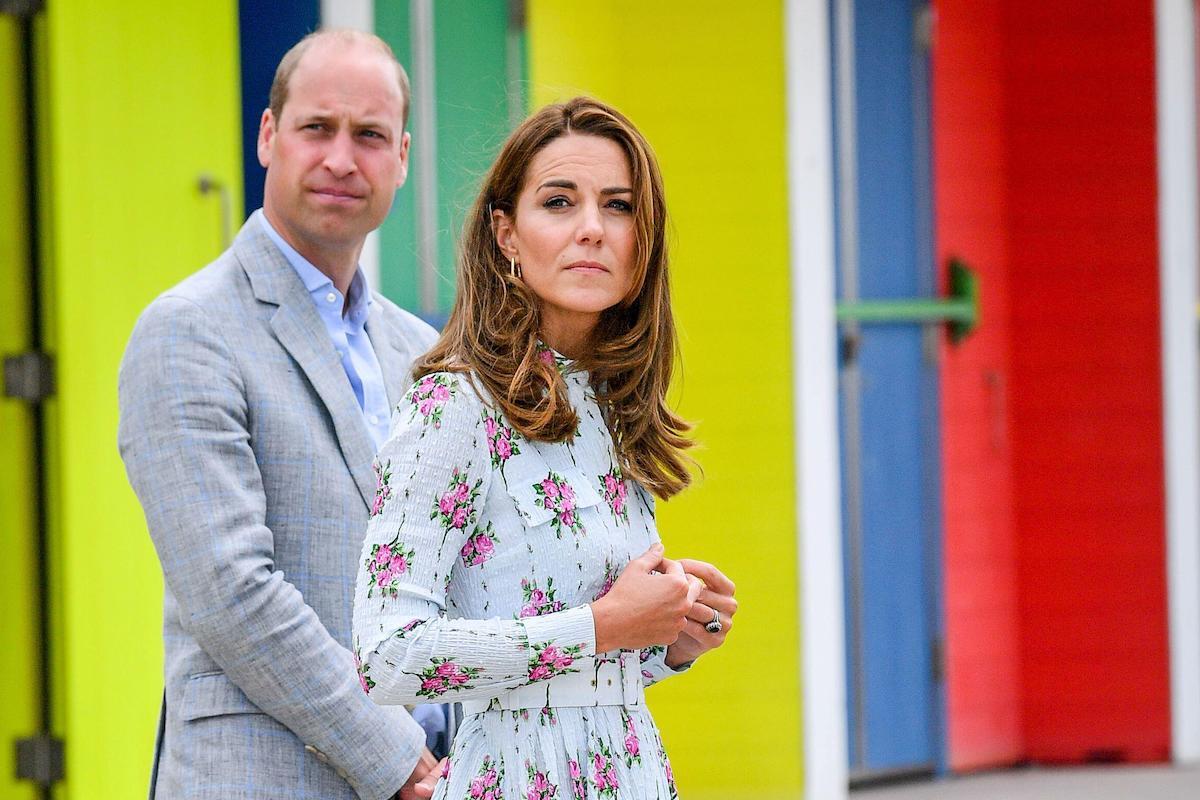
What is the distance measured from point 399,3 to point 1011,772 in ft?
11.2

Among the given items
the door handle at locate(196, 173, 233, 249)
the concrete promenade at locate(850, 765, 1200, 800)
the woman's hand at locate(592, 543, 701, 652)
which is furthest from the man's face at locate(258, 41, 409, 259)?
the concrete promenade at locate(850, 765, 1200, 800)

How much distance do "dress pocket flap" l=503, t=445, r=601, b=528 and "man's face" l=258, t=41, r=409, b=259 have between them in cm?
67

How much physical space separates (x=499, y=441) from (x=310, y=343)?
526 millimetres

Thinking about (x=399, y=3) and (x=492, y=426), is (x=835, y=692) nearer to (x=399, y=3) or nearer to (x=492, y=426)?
(x=399, y=3)

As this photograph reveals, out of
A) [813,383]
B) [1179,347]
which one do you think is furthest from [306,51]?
[1179,347]

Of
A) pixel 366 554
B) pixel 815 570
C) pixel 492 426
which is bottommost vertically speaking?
pixel 815 570

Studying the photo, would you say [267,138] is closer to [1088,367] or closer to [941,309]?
[941,309]

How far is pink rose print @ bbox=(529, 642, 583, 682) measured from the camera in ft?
5.10

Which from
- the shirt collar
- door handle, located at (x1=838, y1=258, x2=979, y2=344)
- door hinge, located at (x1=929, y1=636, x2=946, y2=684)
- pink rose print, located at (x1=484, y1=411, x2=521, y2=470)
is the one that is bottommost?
door hinge, located at (x1=929, y1=636, x2=946, y2=684)

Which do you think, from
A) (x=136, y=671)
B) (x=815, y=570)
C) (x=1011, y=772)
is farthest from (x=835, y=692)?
(x=136, y=671)

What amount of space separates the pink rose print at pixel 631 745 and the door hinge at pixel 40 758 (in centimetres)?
183

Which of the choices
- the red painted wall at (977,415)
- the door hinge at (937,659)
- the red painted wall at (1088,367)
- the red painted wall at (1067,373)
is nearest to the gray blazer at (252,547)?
the door hinge at (937,659)

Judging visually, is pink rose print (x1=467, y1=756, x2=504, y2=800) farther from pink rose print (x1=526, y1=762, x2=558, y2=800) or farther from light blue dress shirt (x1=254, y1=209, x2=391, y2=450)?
light blue dress shirt (x1=254, y1=209, x2=391, y2=450)

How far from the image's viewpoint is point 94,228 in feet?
10.5
